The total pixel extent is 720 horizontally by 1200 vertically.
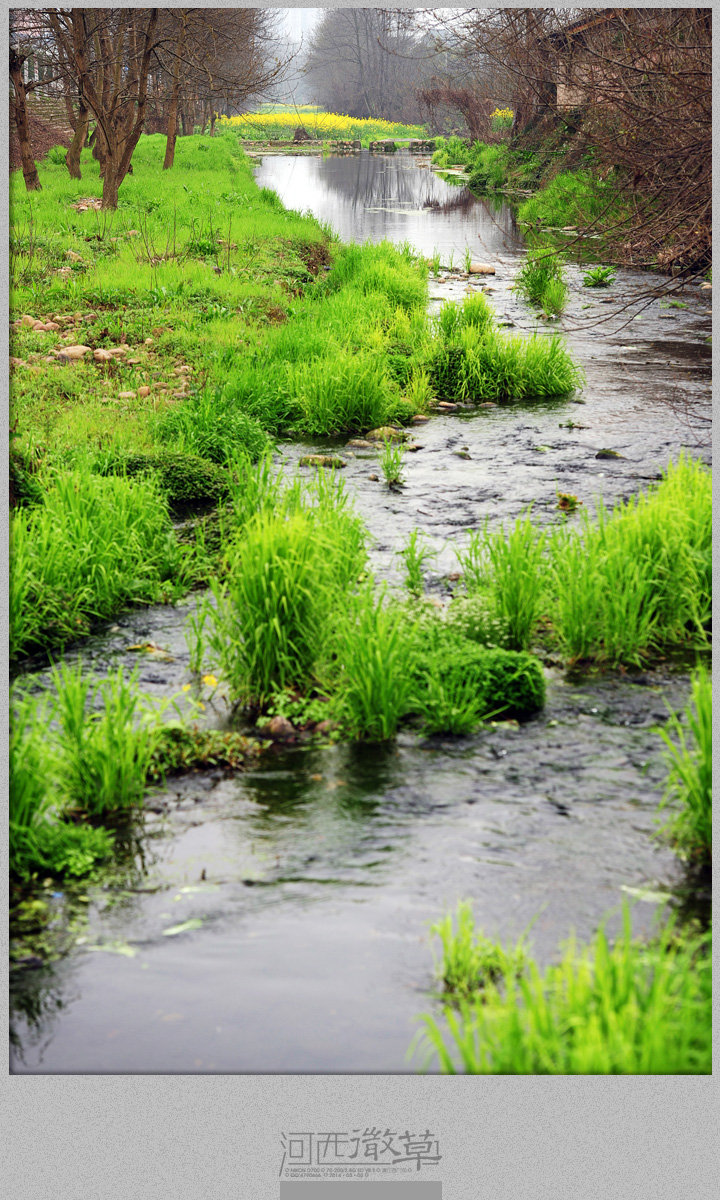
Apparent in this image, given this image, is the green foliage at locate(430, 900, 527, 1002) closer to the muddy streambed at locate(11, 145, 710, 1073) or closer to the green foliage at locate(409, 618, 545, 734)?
the muddy streambed at locate(11, 145, 710, 1073)

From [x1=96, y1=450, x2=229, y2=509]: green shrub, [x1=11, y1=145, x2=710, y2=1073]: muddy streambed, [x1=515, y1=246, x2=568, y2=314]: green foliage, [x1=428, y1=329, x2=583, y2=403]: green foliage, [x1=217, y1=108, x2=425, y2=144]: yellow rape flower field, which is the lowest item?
[x1=11, y1=145, x2=710, y2=1073]: muddy streambed

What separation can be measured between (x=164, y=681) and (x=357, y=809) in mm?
1339

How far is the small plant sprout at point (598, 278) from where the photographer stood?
14430 millimetres

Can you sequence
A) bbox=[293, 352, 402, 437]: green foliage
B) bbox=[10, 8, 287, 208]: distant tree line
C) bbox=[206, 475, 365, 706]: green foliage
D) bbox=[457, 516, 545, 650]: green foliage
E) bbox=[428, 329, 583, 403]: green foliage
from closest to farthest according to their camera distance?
bbox=[206, 475, 365, 706]: green foliage, bbox=[457, 516, 545, 650]: green foliage, bbox=[293, 352, 402, 437]: green foliage, bbox=[428, 329, 583, 403]: green foliage, bbox=[10, 8, 287, 208]: distant tree line

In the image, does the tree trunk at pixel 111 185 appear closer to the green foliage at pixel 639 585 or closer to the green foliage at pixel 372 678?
the green foliage at pixel 639 585

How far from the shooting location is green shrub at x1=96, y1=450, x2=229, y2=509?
666cm

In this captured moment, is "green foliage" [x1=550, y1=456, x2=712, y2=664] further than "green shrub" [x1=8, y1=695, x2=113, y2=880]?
Yes

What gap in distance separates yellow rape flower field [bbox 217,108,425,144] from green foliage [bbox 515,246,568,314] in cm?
4291

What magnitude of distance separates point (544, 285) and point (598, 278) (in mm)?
1919

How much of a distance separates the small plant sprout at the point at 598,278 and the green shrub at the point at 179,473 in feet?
30.7

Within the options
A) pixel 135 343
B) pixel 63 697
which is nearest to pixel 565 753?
pixel 63 697

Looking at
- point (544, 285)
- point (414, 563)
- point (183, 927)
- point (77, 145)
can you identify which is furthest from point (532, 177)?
point (183, 927)

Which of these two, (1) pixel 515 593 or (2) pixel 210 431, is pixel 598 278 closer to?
(2) pixel 210 431

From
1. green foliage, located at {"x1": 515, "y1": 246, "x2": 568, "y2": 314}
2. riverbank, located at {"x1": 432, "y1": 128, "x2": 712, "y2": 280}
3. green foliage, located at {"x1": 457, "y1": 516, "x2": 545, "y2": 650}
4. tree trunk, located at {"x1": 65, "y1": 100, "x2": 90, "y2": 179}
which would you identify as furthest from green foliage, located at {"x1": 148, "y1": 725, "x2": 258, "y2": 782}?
tree trunk, located at {"x1": 65, "y1": 100, "x2": 90, "y2": 179}
